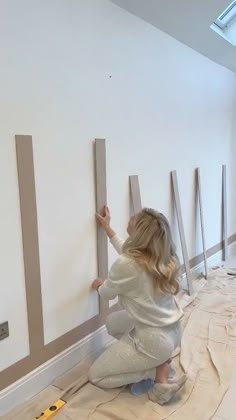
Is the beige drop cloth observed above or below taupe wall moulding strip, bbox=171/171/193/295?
below

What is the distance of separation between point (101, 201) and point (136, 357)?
3.13 ft

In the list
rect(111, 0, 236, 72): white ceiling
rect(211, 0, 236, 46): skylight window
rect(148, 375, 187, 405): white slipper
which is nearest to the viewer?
rect(148, 375, 187, 405): white slipper

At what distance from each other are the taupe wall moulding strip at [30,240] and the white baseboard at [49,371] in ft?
0.41

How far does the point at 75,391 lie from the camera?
1.89 meters

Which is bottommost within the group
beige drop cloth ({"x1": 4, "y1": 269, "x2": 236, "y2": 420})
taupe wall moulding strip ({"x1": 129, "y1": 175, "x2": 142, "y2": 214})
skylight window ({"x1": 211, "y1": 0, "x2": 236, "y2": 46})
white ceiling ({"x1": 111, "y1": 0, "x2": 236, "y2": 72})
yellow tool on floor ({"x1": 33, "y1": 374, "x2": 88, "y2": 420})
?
beige drop cloth ({"x1": 4, "y1": 269, "x2": 236, "y2": 420})

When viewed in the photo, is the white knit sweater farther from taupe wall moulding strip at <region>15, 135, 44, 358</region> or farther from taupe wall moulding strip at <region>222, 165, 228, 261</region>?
taupe wall moulding strip at <region>222, 165, 228, 261</region>

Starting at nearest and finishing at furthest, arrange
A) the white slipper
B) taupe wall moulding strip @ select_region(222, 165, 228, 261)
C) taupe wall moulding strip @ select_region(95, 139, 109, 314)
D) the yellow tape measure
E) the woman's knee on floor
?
the yellow tape measure, the white slipper, the woman's knee on floor, taupe wall moulding strip @ select_region(95, 139, 109, 314), taupe wall moulding strip @ select_region(222, 165, 228, 261)

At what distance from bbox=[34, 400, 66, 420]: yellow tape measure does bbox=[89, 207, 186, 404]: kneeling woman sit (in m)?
0.22

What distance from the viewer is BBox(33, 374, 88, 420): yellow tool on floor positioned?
1.69 meters

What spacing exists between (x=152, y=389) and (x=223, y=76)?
332cm

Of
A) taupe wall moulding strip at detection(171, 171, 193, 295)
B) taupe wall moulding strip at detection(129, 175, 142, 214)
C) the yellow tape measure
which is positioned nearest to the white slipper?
the yellow tape measure

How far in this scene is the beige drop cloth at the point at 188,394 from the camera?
1735 millimetres

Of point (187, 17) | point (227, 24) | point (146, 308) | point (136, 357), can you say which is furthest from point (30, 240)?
point (227, 24)

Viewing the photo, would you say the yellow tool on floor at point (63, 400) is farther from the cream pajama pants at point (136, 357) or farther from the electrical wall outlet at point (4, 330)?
the electrical wall outlet at point (4, 330)
